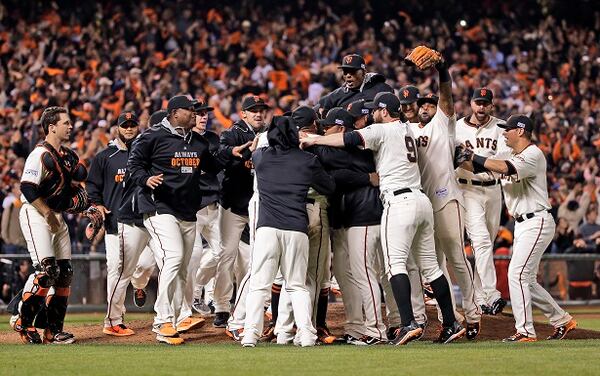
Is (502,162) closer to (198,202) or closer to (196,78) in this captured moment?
(198,202)

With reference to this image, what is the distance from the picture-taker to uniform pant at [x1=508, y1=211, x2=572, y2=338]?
11055mm

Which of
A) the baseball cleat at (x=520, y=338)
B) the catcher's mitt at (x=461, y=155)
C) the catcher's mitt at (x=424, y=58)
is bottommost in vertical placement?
the baseball cleat at (x=520, y=338)

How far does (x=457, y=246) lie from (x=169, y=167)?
9.94 feet

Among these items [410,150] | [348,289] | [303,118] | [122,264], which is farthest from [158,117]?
[410,150]

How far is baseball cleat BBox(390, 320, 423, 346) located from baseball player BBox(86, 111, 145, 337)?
321 centimetres

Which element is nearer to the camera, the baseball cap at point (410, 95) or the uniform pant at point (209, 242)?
the baseball cap at point (410, 95)

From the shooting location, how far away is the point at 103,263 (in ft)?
54.4

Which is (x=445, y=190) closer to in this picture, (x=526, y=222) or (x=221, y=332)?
(x=526, y=222)

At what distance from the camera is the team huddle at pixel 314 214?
404 inches

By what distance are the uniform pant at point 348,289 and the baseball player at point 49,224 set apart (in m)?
2.79

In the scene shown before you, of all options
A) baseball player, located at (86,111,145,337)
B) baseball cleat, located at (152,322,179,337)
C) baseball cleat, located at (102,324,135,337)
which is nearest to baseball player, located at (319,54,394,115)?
baseball player, located at (86,111,145,337)

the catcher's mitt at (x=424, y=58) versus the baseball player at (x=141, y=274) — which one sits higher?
the catcher's mitt at (x=424, y=58)

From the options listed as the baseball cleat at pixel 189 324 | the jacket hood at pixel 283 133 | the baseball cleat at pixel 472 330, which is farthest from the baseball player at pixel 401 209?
the baseball cleat at pixel 189 324

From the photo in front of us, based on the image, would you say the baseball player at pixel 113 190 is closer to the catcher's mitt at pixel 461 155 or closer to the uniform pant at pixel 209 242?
the uniform pant at pixel 209 242
